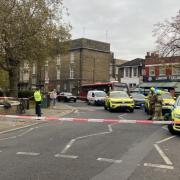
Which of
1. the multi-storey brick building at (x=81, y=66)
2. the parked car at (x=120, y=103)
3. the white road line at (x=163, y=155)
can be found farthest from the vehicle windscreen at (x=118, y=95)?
the multi-storey brick building at (x=81, y=66)

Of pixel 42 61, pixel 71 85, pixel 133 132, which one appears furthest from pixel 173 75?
pixel 133 132

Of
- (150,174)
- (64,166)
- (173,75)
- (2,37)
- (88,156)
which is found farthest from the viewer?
(173,75)

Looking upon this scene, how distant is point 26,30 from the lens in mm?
33781

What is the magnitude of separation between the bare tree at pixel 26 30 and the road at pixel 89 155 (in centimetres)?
1915

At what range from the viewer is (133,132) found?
15.9 metres

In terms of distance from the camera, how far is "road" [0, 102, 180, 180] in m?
8.23

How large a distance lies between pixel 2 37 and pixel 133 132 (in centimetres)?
2122

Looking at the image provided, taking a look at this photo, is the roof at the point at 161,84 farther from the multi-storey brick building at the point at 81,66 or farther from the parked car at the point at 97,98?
the parked car at the point at 97,98

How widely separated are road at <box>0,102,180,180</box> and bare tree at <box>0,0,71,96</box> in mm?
19145

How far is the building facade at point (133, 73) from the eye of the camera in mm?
73625

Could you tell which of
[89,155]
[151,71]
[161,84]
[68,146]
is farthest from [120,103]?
[151,71]

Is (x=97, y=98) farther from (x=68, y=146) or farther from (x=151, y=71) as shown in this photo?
(x=68, y=146)

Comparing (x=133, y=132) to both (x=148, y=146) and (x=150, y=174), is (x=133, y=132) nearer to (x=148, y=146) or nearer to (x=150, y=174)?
(x=148, y=146)

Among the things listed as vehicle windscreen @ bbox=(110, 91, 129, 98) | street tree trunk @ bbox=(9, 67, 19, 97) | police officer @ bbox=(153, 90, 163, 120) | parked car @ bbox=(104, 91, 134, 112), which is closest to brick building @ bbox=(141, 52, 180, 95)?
street tree trunk @ bbox=(9, 67, 19, 97)
